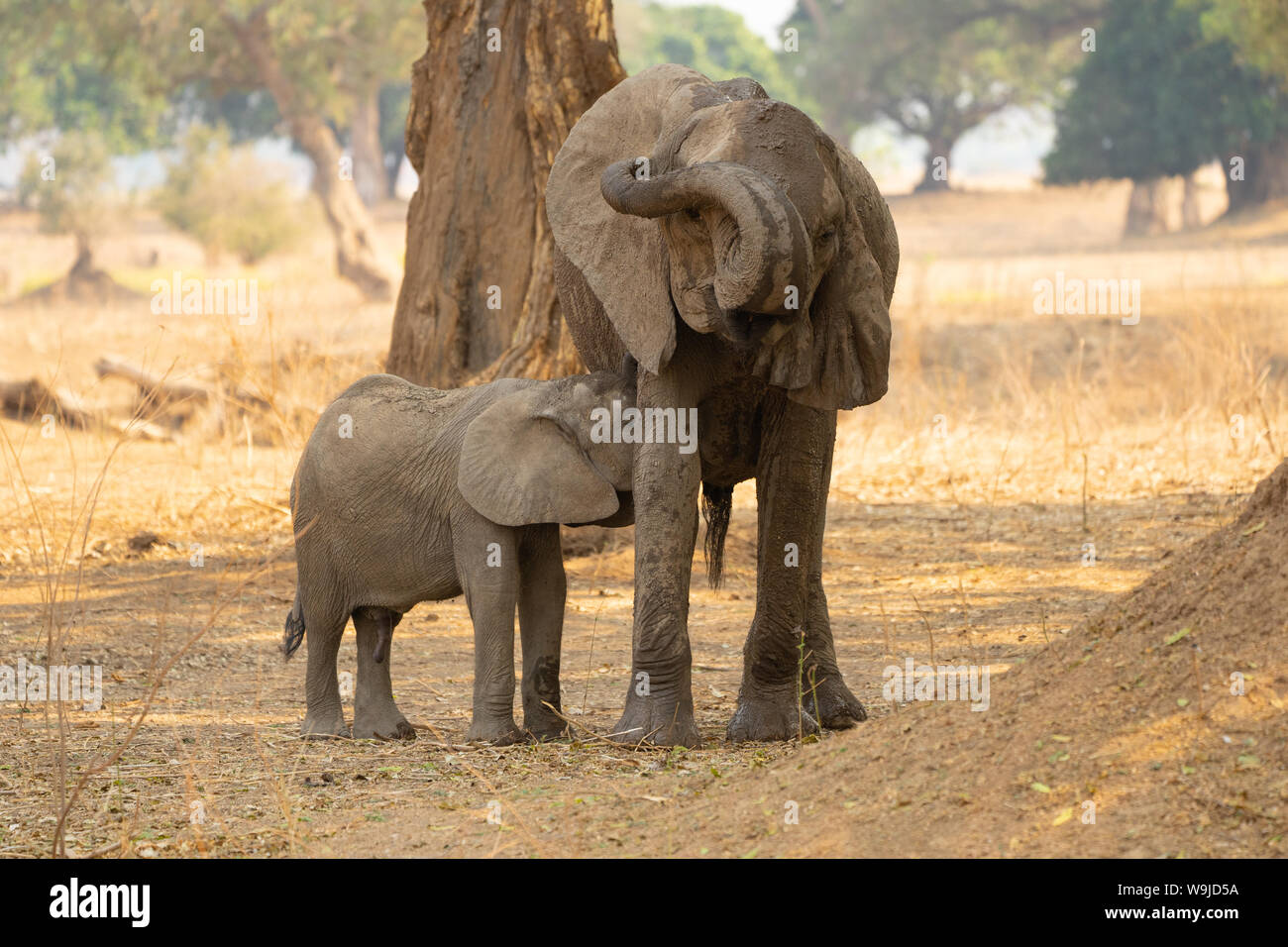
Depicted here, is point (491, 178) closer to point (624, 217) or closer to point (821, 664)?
point (624, 217)

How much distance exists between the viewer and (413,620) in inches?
372

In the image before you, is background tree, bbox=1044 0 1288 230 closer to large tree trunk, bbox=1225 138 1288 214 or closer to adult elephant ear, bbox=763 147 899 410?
large tree trunk, bbox=1225 138 1288 214

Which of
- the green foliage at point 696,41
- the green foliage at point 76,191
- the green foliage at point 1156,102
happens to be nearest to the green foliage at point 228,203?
the green foliage at point 76,191

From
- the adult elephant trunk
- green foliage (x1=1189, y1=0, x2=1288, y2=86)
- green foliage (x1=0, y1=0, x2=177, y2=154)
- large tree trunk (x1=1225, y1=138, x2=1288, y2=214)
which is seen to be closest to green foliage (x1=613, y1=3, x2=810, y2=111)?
green foliage (x1=0, y1=0, x2=177, y2=154)

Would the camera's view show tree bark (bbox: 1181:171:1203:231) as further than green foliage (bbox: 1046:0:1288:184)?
Yes

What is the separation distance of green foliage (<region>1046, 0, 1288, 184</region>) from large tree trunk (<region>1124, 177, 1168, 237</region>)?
2756 millimetres

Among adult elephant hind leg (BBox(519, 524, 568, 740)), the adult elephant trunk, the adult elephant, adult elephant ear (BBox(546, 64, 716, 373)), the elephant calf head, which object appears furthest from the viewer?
adult elephant hind leg (BBox(519, 524, 568, 740))

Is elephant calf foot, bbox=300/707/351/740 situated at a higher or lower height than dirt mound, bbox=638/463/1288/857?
lower

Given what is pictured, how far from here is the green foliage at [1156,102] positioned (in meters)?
39.2

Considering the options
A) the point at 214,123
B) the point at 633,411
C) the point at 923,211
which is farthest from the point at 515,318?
the point at 214,123

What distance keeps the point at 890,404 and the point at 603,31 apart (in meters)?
7.66

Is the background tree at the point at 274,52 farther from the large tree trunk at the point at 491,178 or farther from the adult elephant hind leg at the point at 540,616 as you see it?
the adult elephant hind leg at the point at 540,616

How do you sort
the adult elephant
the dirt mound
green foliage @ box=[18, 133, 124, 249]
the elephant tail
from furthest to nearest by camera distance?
green foliage @ box=[18, 133, 124, 249] < the elephant tail < the adult elephant < the dirt mound

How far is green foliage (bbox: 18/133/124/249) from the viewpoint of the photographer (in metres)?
42.2
